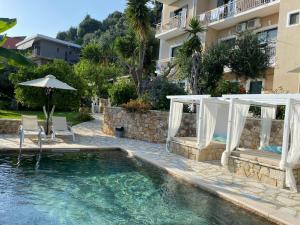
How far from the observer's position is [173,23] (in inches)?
1175

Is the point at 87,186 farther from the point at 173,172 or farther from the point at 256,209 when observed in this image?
the point at 256,209

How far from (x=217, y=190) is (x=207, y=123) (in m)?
4.52

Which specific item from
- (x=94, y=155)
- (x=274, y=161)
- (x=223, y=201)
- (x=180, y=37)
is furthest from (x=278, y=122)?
(x=180, y=37)

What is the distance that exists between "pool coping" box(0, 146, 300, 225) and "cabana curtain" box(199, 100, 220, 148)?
2159 mm

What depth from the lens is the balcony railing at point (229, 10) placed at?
22.4 m

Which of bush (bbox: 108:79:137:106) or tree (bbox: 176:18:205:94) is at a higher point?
tree (bbox: 176:18:205:94)

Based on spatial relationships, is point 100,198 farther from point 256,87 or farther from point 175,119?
point 256,87

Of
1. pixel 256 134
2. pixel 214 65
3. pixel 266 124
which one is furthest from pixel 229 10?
pixel 266 124

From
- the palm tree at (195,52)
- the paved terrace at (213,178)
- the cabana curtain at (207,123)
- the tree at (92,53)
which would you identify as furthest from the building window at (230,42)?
the tree at (92,53)

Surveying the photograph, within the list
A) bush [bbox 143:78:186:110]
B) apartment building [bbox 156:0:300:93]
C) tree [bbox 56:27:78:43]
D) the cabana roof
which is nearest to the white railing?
apartment building [bbox 156:0:300:93]

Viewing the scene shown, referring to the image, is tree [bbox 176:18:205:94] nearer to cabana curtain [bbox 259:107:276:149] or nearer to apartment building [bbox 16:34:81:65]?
cabana curtain [bbox 259:107:276:149]

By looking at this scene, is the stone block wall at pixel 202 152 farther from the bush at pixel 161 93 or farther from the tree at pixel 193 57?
the tree at pixel 193 57

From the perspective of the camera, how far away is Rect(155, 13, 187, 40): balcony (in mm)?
28422

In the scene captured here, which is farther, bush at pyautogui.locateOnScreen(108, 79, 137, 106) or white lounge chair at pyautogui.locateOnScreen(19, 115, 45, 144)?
bush at pyautogui.locateOnScreen(108, 79, 137, 106)
